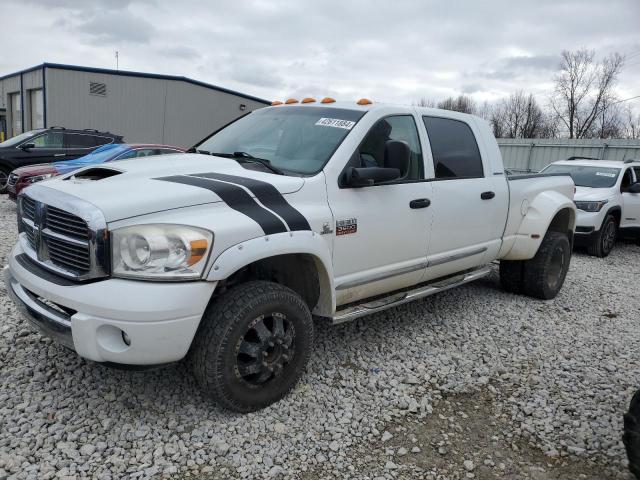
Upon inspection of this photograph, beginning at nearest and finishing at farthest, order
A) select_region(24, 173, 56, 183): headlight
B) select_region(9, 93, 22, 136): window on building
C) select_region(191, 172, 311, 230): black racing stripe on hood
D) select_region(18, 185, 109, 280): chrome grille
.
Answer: select_region(18, 185, 109, 280): chrome grille
select_region(191, 172, 311, 230): black racing stripe on hood
select_region(24, 173, 56, 183): headlight
select_region(9, 93, 22, 136): window on building

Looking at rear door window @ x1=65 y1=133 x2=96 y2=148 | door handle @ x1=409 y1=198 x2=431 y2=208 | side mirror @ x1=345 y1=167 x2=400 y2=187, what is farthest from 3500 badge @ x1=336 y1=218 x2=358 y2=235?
rear door window @ x1=65 y1=133 x2=96 y2=148

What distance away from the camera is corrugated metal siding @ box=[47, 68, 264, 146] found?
22.1 metres

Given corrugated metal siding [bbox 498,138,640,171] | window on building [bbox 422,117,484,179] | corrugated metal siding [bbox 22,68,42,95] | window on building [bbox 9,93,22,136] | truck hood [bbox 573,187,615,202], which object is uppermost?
corrugated metal siding [bbox 22,68,42,95]

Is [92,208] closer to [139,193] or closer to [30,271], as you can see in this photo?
[139,193]

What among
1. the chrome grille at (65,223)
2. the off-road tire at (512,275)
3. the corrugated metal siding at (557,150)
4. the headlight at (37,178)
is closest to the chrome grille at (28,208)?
the chrome grille at (65,223)

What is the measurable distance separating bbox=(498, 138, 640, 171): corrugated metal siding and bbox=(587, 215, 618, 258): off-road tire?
26.6 feet

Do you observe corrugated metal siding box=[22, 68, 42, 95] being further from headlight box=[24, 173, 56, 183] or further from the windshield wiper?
the windshield wiper

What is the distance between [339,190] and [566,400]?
218cm

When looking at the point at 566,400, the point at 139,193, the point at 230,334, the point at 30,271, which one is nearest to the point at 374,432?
the point at 230,334

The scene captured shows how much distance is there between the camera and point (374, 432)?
3.15 meters

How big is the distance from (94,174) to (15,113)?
28.1 metres

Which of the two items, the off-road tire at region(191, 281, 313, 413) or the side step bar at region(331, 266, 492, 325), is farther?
the side step bar at region(331, 266, 492, 325)

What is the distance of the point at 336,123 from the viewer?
3.85 metres

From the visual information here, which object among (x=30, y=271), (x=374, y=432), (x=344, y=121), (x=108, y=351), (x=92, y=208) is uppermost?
(x=344, y=121)
